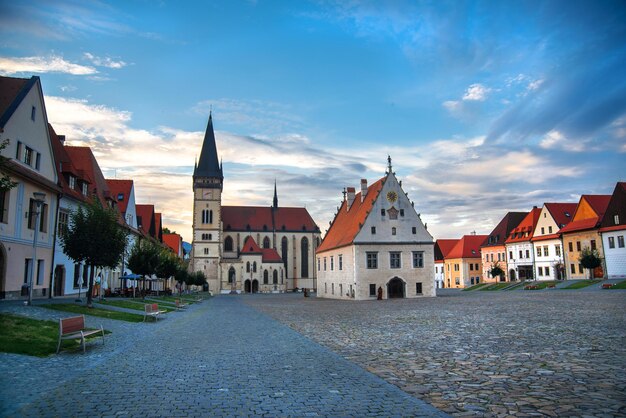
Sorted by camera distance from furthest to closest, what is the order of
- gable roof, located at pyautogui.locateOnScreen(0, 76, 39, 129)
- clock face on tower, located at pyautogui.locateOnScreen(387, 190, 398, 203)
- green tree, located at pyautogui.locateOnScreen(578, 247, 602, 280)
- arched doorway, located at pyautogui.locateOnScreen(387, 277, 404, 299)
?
green tree, located at pyautogui.locateOnScreen(578, 247, 602, 280), clock face on tower, located at pyautogui.locateOnScreen(387, 190, 398, 203), arched doorway, located at pyautogui.locateOnScreen(387, 277, 404, 299), gable roof, located at pyautogui.locateOnScreen(0, 76, 39, 129)

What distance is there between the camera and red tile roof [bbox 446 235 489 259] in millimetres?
98750

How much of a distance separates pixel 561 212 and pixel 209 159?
68919 millimetres

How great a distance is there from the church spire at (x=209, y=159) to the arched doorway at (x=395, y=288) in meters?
61.0

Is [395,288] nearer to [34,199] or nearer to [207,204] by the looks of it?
[34,199]

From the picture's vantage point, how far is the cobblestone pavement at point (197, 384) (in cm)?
718

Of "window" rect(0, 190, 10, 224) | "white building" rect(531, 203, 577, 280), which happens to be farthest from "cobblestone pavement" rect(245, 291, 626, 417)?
"white building" rect(531, 203, 577, 280)

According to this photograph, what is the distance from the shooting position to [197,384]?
9.05m

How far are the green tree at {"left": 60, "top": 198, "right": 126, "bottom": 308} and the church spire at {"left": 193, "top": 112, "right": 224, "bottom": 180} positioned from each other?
77.8 meters

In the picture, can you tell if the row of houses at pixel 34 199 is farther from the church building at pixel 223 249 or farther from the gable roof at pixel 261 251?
the gable roof at pixel 261 251

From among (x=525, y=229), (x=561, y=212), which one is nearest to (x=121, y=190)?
(x=561, y=212)

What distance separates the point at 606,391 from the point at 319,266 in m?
64.1

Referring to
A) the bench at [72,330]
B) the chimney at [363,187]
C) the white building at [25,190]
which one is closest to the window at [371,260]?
the chimney at [363,187]

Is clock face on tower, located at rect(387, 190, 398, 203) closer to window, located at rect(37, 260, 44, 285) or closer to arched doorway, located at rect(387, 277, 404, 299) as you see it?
arched doorway, located at rect(387, 277, 404, 299)

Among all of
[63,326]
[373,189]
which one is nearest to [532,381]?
[63,326]
